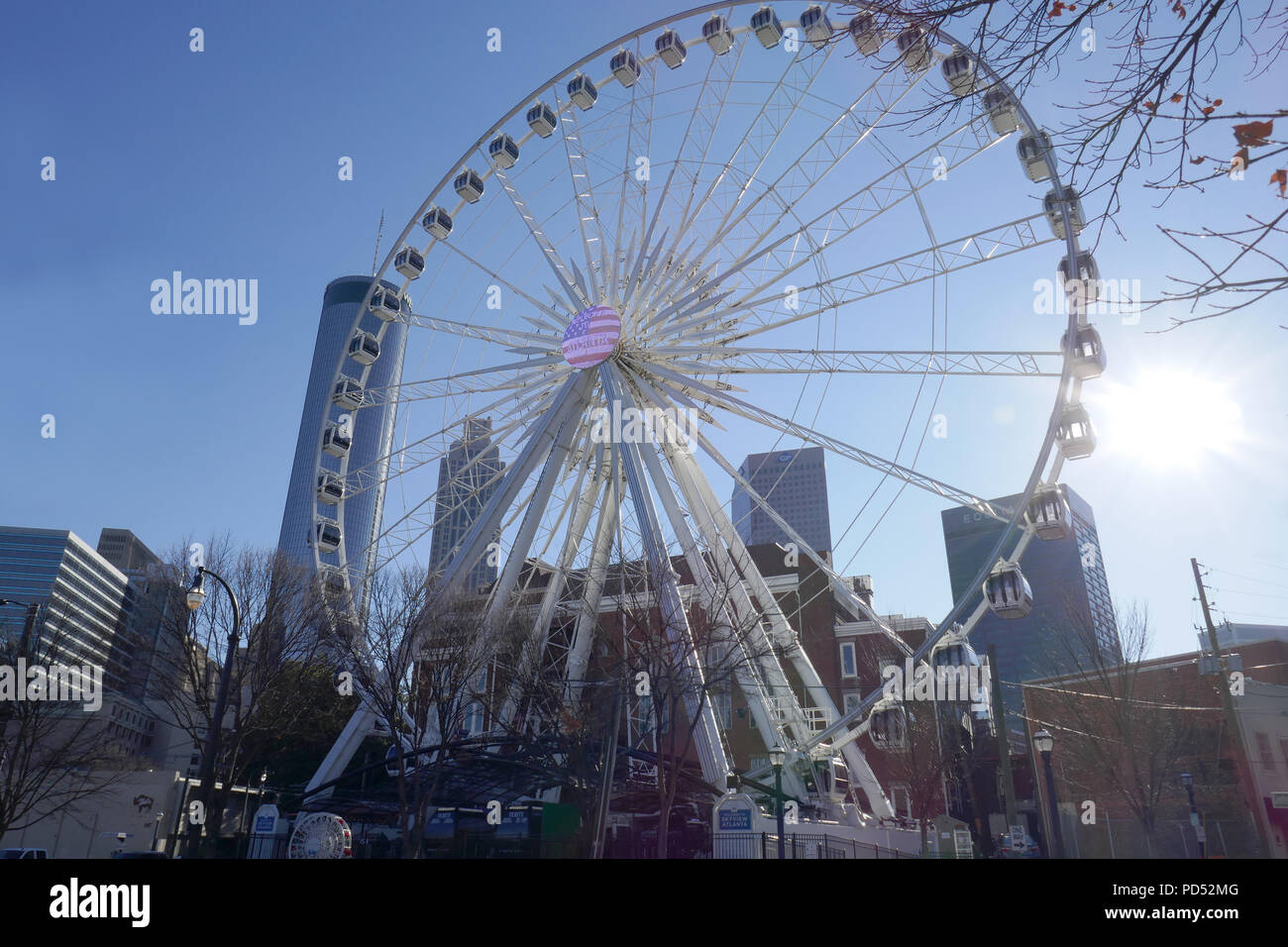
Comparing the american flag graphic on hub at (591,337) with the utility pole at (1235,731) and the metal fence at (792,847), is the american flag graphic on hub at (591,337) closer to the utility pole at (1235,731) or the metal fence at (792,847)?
the metal fence at (792,847)

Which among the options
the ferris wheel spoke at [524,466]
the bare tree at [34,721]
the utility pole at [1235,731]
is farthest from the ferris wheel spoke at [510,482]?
the utility pole at [1235,731]

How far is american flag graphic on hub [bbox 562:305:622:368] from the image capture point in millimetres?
32125

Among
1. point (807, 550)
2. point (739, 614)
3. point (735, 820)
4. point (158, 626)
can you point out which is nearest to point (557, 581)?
point (739, 614)

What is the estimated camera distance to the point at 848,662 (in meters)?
53.2

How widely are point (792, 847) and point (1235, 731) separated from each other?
15.2 meters

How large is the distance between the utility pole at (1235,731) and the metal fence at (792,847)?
11.7 m

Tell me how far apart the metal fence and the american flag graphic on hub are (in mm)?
16523

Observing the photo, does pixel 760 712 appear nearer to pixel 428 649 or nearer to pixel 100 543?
pixel 428 649

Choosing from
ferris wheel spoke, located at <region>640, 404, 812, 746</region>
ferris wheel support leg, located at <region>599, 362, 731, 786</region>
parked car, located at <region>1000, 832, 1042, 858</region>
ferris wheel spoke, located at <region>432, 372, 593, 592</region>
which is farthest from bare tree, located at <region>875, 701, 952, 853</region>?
ferris wheel spoke, located at <region>432, 372, 593, 592</region>

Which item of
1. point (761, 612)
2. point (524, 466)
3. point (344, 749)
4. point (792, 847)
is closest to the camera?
point (792, 847)

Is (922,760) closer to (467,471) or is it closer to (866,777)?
(866,777)

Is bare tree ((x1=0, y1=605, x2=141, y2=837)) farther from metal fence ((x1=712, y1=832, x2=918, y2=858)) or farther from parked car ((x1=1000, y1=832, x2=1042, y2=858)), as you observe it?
parked car ((x1=1000, y1=832, x2=1042, y2=858))

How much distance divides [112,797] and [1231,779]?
50.0 metres
